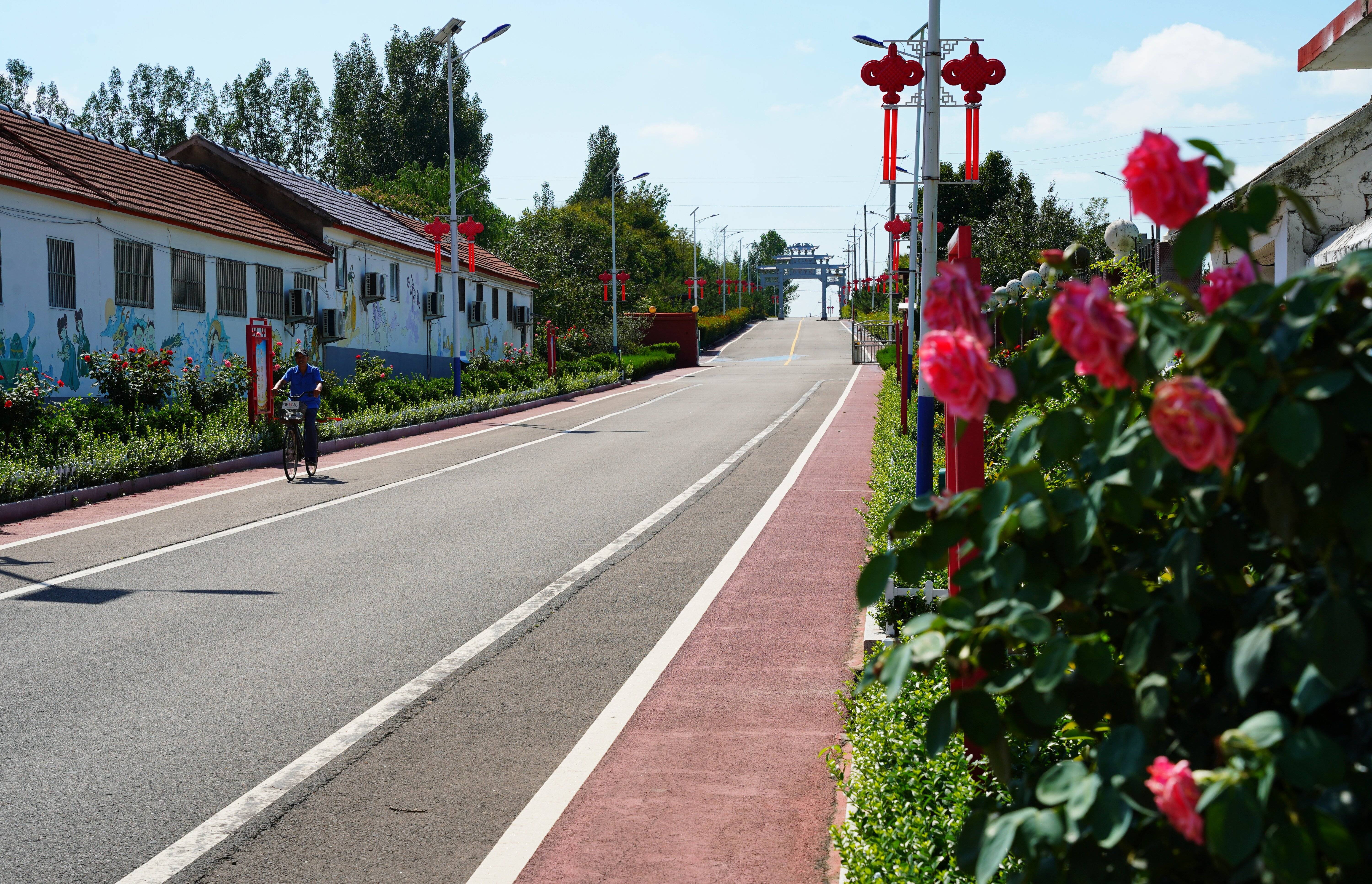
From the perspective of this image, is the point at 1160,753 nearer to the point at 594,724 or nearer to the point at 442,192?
the point at 594,724

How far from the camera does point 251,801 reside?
4.80 meters

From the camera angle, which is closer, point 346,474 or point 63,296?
point 346,474

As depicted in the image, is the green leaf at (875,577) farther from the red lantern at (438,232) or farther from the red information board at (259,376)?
the red lantern at (438,232)

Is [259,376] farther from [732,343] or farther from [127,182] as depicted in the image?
[732,343]

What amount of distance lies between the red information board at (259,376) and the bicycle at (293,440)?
4.21 meters

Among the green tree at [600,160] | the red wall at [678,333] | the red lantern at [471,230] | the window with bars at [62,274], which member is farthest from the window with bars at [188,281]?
the green tree at [600,160]

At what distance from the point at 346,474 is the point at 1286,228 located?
1265cm

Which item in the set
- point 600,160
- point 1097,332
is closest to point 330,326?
point 1097,332

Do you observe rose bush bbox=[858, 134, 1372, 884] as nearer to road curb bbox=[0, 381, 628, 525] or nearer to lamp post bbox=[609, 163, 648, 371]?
road curb bbox=[0, 381, 628, 525]

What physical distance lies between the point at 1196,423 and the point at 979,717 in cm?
59

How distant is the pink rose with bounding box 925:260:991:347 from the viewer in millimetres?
1894

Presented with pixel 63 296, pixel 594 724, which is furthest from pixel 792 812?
pixel 63 296

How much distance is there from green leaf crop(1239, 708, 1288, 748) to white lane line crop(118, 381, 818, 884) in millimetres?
3847

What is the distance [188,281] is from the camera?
945 inches
